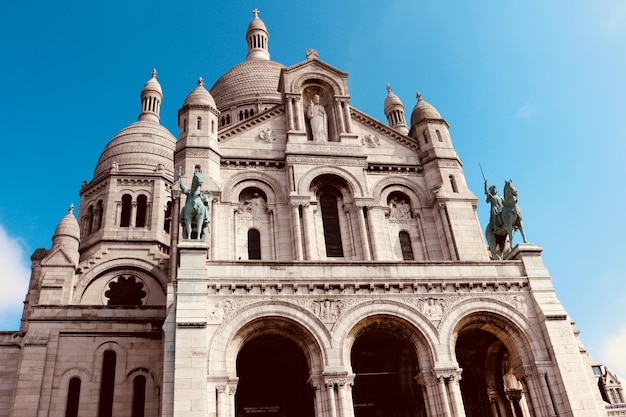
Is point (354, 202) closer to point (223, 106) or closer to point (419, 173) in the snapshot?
point (419, 173)

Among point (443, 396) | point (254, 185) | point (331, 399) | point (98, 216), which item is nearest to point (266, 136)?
point (254, 185)

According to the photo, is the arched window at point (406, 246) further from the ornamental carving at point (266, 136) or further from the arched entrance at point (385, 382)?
the ornamental carving at point (266, 136)

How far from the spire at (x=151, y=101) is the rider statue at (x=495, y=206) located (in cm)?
3170

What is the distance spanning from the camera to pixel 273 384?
21.9 m

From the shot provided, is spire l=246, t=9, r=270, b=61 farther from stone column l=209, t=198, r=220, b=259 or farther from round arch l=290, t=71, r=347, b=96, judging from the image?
stone column l=209, t=198, r=220, b=259

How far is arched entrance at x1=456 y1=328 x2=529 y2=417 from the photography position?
72.4ft

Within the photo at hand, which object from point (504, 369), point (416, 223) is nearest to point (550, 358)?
point (504, 369)

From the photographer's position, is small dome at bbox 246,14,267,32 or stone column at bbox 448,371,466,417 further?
small dome at bbox 246,14,267,32

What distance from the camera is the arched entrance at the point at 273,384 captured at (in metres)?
21.4

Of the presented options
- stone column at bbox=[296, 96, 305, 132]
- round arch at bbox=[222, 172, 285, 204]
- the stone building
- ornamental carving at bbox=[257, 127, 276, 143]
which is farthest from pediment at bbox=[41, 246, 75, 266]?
stone column at bbox=[296, 96, 305, 132]

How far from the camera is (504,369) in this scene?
889 inches

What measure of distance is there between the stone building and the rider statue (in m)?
1.46

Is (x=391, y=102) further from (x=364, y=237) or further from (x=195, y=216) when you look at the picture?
Result: (x=195, y=216)

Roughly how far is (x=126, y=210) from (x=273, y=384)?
68.8ft
